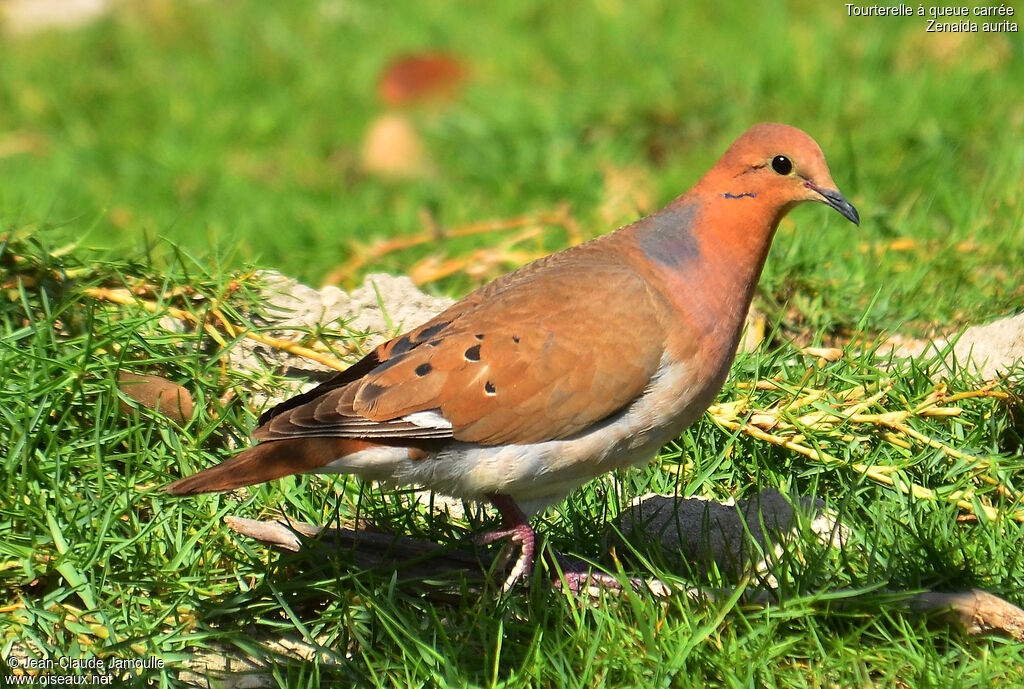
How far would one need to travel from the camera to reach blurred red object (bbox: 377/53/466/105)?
783 centimetres

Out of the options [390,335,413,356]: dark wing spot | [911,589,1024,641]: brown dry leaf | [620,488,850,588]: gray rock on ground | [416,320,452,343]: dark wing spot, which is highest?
[416,320,452,343]: dark wing spot

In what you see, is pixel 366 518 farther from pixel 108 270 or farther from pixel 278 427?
pixel 108 270

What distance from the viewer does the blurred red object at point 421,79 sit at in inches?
308

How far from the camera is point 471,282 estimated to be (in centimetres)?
535

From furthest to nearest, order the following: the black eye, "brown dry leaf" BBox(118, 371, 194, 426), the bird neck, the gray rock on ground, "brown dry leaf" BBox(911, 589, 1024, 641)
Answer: "brown dry leaf" BBox(118, 371, 194, 426) < the black eye < the bird neck < the gray rock on ground < "brown dry leaf" BBox(911, 589, 1024, 641)

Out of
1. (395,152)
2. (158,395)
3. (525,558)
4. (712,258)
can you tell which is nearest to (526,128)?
(395,152)

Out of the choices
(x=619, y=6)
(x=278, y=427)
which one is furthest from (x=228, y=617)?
(x=619, y=6)

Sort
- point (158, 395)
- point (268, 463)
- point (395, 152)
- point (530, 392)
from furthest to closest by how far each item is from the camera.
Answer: point (395, 152) < point (158, 395) < point (530, 392) < point (268, 463)

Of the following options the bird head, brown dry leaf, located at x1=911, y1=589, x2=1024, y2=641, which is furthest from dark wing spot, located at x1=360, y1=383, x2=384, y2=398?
brown dry leaf, located at x1=911, y1=589, x2=1024, y2=641

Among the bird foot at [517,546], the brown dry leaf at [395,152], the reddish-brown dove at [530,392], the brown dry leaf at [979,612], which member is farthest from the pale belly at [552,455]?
the brown dry leaf at [395,152]

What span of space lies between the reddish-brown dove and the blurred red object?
4.64 m

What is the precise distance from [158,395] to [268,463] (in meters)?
0.88

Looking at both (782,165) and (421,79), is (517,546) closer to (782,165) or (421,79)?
(782,165)

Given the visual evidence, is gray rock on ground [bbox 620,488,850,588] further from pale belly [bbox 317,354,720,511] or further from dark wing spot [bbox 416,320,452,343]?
dark wing spot [bbox 416,320,452,343]
